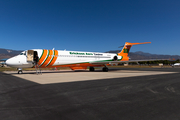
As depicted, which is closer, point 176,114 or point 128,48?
point 176,114

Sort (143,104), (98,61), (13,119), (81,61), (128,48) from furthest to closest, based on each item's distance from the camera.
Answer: (128,48), (98,61), (81,61), (143,104), (13,119)

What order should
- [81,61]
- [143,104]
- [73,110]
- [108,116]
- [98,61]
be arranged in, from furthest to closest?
[98,61] < [81,61] < [143,104] < [73,110] < [108,116]

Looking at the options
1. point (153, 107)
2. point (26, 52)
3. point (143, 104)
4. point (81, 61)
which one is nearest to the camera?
point (153, 107)

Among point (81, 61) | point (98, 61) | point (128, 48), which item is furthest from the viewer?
point (128, 48)

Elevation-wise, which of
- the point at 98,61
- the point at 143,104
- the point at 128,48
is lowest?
the point at 143,104

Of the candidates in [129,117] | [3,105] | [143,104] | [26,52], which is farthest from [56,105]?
[26,52]

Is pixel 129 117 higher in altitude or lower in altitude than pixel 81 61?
lower

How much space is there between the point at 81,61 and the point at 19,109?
1789 centimetres

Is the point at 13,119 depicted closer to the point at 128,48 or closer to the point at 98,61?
the point at 98,61

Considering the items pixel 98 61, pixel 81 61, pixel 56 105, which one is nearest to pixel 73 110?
pixel 56 105

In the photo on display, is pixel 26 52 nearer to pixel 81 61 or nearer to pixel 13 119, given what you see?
pixel 81 61

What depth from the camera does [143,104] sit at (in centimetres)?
466

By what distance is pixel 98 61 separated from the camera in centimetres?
2408

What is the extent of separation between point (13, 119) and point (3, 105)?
1.49 meters
